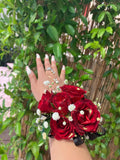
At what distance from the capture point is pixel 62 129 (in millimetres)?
584

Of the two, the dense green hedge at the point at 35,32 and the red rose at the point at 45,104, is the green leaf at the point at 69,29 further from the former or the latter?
the red rose at the point at 45,104

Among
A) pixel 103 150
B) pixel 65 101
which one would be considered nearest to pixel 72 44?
pixel 65 101

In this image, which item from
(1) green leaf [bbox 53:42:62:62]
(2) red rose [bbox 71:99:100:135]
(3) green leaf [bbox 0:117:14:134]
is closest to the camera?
(2) red rose [bbox 71:99:100:135]

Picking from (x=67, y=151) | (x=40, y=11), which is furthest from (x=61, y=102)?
(x=40, y=11)

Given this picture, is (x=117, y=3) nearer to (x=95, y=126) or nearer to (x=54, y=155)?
(x=95, y=126)

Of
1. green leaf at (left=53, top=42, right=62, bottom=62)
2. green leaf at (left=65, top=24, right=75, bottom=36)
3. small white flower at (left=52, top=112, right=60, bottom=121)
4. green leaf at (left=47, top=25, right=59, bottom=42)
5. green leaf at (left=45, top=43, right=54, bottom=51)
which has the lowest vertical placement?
small white flower at (left=52, top=112, right=60, bottom=121)

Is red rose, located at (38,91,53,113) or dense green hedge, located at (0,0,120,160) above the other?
dense green hedge, located at (0,0,120,160)

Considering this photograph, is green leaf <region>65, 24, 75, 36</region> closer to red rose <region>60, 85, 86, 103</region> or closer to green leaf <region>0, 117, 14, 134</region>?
red rose <region>60, 85, 86, 103</region>

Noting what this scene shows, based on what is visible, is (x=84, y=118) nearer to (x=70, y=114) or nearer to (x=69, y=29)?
(x=70, y=114)

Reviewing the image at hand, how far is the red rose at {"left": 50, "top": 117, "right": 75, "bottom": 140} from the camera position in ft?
1.89

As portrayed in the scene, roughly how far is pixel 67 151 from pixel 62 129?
78 millimetres

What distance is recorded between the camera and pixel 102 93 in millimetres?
1254

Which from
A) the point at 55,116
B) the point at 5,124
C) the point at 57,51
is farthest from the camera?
the point at 5,124

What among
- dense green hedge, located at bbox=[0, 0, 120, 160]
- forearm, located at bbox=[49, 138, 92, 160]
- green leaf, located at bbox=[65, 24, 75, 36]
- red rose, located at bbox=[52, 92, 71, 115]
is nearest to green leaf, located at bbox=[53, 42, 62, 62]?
dense green hedge, located at bbox=[0, 0, 120, 160]
